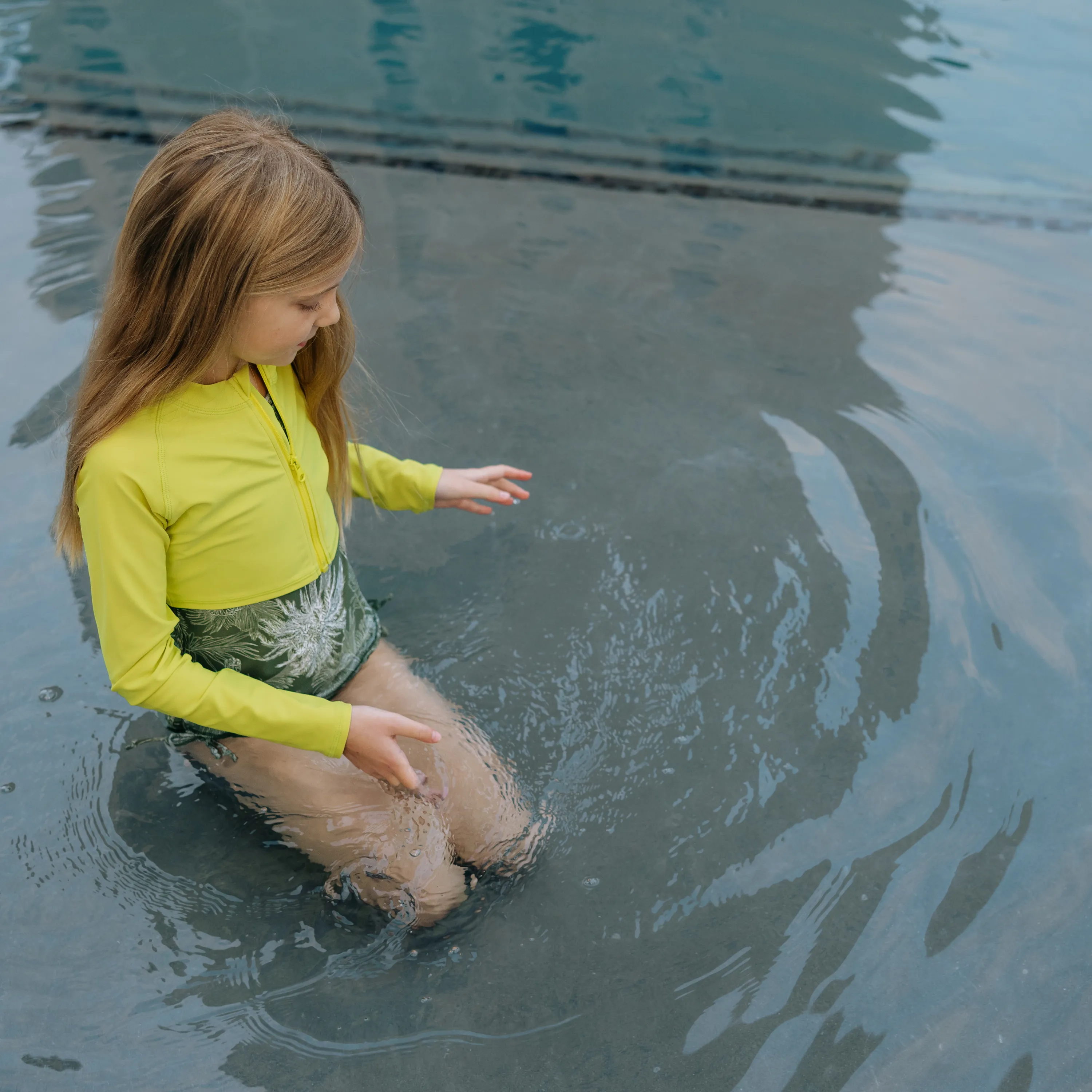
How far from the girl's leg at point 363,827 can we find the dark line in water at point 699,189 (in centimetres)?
225

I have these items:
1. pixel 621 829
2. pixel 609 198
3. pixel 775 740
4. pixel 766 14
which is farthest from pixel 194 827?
pixel 766 14

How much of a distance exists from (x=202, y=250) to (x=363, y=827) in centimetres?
78

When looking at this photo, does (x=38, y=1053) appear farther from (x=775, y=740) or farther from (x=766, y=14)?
(x=766, y=14)

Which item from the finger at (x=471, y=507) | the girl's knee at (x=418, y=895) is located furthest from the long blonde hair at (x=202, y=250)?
the girl's knee at (x=418, y=895)

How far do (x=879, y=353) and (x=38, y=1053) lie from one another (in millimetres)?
2214

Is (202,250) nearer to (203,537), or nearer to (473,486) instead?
(203,537)

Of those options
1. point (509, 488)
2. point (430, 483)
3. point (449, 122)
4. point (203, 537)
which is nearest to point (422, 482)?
point (430, 483)

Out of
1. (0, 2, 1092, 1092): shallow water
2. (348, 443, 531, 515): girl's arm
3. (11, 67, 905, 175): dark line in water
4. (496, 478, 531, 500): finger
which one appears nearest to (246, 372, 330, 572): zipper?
(348, 443, 531, 515): girl's arm

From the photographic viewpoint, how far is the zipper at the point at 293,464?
4.59 ft

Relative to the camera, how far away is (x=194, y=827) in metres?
1.64

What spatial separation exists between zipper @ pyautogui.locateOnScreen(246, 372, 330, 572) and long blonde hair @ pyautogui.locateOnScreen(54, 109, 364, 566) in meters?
0.12

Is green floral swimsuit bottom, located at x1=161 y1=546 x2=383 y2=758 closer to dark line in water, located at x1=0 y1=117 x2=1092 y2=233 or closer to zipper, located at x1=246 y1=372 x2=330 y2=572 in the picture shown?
zipper, located at x1=246 y1=372 x2=330 y2=572

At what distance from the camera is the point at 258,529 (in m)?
1.40

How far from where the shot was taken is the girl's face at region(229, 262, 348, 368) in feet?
4.12
